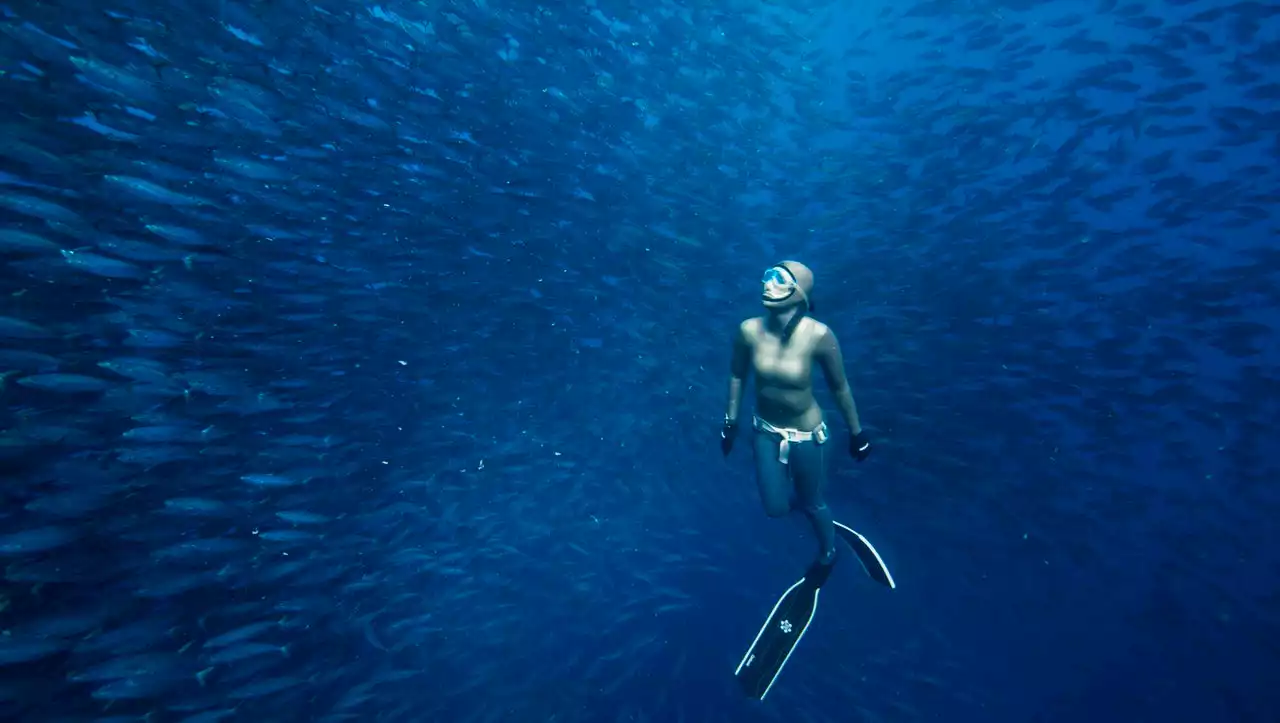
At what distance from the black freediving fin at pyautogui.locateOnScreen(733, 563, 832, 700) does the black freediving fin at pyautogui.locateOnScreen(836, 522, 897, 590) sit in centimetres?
42

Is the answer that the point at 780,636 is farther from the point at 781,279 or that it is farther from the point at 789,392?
the point at 781,279

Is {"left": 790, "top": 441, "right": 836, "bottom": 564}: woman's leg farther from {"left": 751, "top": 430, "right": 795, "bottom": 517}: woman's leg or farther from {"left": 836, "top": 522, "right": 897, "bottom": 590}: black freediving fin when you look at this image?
{"left": 836, "top": 522, "right": 897, "bottom": 590}: black freediving fin

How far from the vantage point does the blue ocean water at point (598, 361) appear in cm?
573

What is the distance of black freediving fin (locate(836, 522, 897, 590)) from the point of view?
5.59 metres

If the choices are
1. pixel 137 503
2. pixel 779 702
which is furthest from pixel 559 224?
pixel 779 702

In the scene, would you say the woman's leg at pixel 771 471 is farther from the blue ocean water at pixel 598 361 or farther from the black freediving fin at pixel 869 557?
the blue ocean water at pixel 598 361

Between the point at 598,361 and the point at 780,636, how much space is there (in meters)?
7.49

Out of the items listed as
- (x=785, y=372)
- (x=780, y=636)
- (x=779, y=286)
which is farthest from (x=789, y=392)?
(x=780, y=636)

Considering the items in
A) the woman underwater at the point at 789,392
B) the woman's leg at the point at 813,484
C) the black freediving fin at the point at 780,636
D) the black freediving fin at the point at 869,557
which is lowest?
the black freediving fin at the point at 780,636

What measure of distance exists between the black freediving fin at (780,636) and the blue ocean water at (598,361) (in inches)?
181

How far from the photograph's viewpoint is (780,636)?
596 centimetres

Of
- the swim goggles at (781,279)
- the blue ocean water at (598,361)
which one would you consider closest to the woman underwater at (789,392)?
the swim goggles at (781,279)

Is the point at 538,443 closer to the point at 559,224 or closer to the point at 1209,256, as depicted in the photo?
the point at 559,224

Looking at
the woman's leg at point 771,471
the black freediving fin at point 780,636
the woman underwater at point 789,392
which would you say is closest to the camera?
the woman underwater at point 789,392
